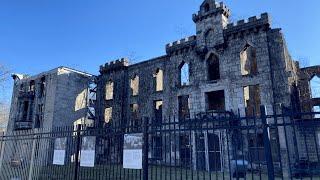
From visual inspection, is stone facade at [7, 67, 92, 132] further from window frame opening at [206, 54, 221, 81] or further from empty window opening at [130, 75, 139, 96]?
window frame opening at [206, 54, 221, 81]

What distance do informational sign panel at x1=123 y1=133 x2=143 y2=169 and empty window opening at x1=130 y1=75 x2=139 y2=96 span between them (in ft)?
66.5

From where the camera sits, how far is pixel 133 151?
21.6ft

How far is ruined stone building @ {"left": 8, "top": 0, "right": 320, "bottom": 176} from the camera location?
19.1 m

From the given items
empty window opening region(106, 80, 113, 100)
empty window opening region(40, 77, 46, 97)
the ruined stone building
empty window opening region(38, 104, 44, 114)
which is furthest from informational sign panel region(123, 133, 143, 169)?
empty window opening region(40, 77, 46, 97)

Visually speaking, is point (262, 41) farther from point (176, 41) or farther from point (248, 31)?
point (176, 41)

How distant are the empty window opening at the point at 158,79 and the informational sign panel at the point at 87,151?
58.3 feet

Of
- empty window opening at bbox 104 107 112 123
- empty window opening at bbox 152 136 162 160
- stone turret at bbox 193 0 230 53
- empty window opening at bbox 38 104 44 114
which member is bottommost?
empty window opening at bbox 152 136 162 160

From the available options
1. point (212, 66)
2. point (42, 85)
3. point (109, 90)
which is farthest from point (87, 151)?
point (42, 85)

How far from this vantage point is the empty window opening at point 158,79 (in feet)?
84.3

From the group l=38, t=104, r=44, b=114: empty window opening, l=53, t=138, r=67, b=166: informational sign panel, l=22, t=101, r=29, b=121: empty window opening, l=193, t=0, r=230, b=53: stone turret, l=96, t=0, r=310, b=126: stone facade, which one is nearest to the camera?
l=53, t=138, r=67, b=166: informational sign panel

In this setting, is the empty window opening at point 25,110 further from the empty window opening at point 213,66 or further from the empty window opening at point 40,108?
the empty window opening at point 213,66

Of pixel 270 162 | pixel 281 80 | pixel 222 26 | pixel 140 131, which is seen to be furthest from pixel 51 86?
pixel 270 162

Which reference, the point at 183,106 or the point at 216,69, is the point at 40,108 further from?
the point at 216,69

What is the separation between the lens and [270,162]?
483 centimetres
